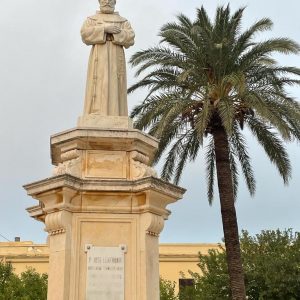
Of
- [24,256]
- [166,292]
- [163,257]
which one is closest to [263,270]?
[166,292]

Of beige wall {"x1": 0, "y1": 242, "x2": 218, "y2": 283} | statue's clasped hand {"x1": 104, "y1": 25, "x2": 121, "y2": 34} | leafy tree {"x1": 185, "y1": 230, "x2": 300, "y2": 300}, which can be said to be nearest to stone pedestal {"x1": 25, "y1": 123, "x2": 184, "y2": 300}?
statue's clasped hand {"x1": 104, "y1": 25, "x2": 121, "y2": 34}

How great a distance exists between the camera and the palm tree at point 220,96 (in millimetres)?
17781

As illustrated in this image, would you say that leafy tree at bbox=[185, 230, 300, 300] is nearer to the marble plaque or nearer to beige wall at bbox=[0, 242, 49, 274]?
beige wall at bbox=[0, 242, 49, 274]

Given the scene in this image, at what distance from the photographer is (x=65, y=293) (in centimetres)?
816

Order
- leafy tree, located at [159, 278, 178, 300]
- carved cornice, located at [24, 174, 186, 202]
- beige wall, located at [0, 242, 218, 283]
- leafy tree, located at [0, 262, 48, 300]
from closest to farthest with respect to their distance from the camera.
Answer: carved cornice, located at [24, 174, 186, 202] < leafy tree, located at [0, 262, 48, 300] < leafy tree, located at [159, 278, 178, 300] < beige wall, located at [0, 242, 218, 283]

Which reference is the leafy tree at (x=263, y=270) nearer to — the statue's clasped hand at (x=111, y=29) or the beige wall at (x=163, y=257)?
the beige wall at (x=163, y=257)

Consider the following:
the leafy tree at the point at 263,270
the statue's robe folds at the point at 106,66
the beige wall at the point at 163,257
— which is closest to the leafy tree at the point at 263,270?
the leafy tree at the point at 263,270

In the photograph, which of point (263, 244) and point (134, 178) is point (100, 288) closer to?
point (134, 178)

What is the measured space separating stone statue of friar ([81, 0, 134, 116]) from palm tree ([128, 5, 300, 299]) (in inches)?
288

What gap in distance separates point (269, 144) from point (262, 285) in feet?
32.2

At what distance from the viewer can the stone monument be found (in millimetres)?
8289

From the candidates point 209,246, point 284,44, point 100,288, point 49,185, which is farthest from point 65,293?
point 209,246

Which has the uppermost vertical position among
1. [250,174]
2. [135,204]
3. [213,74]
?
[213,74]

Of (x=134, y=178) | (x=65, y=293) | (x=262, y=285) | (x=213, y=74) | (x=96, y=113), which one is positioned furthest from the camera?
Result: (x=262, y=285)
